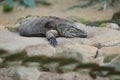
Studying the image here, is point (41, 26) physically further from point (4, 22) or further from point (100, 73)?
point (100, 73)

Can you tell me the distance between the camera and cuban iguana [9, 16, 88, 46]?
4.34 metres

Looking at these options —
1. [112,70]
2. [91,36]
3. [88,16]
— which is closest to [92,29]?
[91,36]

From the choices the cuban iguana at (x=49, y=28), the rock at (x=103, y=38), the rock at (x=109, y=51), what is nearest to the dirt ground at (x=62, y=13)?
the cuban iguana at (x=49, y=28)

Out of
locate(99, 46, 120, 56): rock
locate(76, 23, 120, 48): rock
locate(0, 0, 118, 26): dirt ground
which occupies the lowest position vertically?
locate(0, 0, 118, 26): dirt ground

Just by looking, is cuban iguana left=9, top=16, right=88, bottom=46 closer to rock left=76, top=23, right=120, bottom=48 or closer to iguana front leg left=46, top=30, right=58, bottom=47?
iguana front leg left=46, top=30, right=58, bottom=47

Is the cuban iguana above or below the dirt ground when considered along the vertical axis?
above

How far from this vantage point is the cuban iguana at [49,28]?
434 cm

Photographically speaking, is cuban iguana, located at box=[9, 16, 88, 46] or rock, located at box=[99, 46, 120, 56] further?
cuban iguana, located at box=[9, 16, 88, 46]

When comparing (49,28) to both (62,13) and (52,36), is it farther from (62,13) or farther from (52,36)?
(62,13)

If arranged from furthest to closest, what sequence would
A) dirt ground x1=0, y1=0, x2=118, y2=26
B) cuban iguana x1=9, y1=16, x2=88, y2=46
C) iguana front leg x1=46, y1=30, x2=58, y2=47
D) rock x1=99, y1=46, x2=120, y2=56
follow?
dirt ground x1=0, y1=0, x2=118, y2=26, cuban iguana x1=9, y1=16, x2=88, y2=46, iguana front leg x1=46, y1=30, x2=58, y2=47, rock x1=99, y1=46, x2=120, y2=56

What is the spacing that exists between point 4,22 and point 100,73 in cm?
728

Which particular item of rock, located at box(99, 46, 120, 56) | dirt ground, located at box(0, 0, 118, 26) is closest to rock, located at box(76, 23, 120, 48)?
rock, located at box(99, 46, 120, 56)

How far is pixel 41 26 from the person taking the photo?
179 inches

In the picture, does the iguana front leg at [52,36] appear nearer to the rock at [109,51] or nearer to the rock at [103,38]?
the rock at [103,38]
